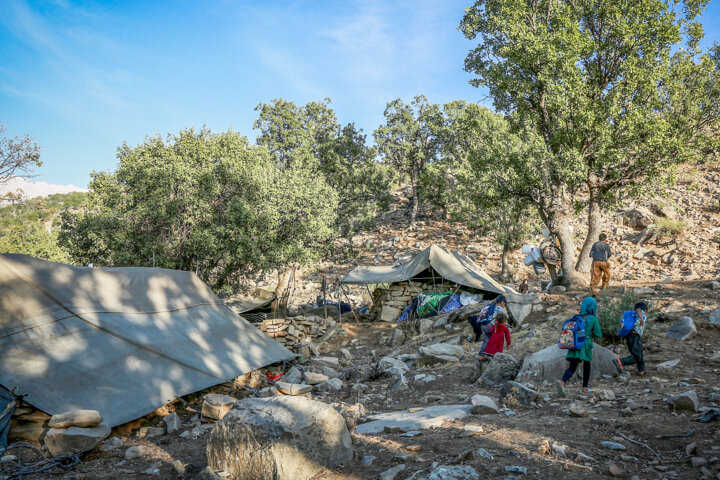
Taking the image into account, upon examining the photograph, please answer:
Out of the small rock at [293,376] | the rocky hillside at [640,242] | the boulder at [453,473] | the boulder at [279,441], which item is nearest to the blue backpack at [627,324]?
the boulder at [453,473]

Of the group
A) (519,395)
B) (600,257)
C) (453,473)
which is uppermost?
(600,257)

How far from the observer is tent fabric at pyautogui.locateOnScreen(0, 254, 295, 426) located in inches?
215

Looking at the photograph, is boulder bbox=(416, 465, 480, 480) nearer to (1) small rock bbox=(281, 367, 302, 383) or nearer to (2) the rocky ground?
(2) the rocky ground

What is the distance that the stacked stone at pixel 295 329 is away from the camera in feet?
41.5

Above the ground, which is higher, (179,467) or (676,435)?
(676,435)

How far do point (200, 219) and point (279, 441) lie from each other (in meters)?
11.4

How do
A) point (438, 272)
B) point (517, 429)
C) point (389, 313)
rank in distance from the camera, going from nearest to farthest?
point (517, 429)
point (438, 272)
point (389, 313)

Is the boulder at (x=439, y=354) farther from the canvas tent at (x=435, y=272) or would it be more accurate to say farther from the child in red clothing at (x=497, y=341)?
the canvas tent at (x=435, y=272)

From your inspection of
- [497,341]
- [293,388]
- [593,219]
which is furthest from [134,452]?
[593,219]

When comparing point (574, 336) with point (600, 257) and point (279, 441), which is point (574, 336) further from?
point (600, 257)

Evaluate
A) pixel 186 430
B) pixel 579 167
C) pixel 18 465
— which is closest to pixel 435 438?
pixel 186 430

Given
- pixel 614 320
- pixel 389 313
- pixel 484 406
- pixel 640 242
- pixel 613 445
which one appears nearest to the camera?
pixel 613 445

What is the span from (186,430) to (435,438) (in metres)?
3.65

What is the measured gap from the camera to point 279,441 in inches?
147
